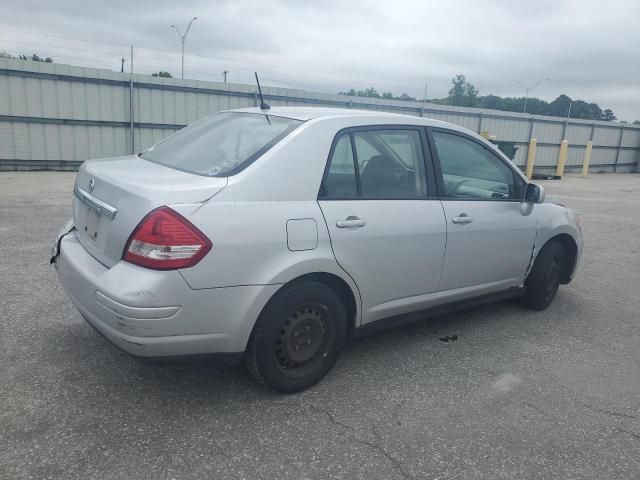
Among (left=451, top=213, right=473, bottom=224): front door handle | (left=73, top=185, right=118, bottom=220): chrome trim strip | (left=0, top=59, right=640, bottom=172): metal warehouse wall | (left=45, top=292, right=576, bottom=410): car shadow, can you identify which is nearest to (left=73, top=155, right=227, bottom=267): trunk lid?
(left=73, top=185, right=118, bottom=220): chrome trim strip

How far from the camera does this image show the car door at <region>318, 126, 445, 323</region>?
122 inches

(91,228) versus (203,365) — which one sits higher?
(91,228)

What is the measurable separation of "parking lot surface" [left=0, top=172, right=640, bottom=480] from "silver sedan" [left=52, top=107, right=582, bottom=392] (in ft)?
1.01

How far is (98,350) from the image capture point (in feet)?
11.3

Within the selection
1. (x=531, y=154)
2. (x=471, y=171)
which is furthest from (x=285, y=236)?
(x=531, y=154)

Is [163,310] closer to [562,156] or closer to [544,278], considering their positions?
[544,278]

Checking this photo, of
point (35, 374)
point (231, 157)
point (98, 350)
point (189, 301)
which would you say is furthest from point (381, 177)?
point (35, 374)

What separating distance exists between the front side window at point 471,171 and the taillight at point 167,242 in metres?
1.93

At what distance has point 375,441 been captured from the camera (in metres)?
2.65

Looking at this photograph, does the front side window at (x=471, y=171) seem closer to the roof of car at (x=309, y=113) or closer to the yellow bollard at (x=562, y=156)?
the roof of car at (x=309, y=113)

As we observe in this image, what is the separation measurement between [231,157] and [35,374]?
5.63 ft

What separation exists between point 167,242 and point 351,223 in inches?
42.4

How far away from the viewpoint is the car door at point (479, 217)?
3.72 meters

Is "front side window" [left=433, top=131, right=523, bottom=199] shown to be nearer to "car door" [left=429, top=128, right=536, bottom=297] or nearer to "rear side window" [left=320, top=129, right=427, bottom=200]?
"car door" [left=429, top=128, right=536, bottom=297]
